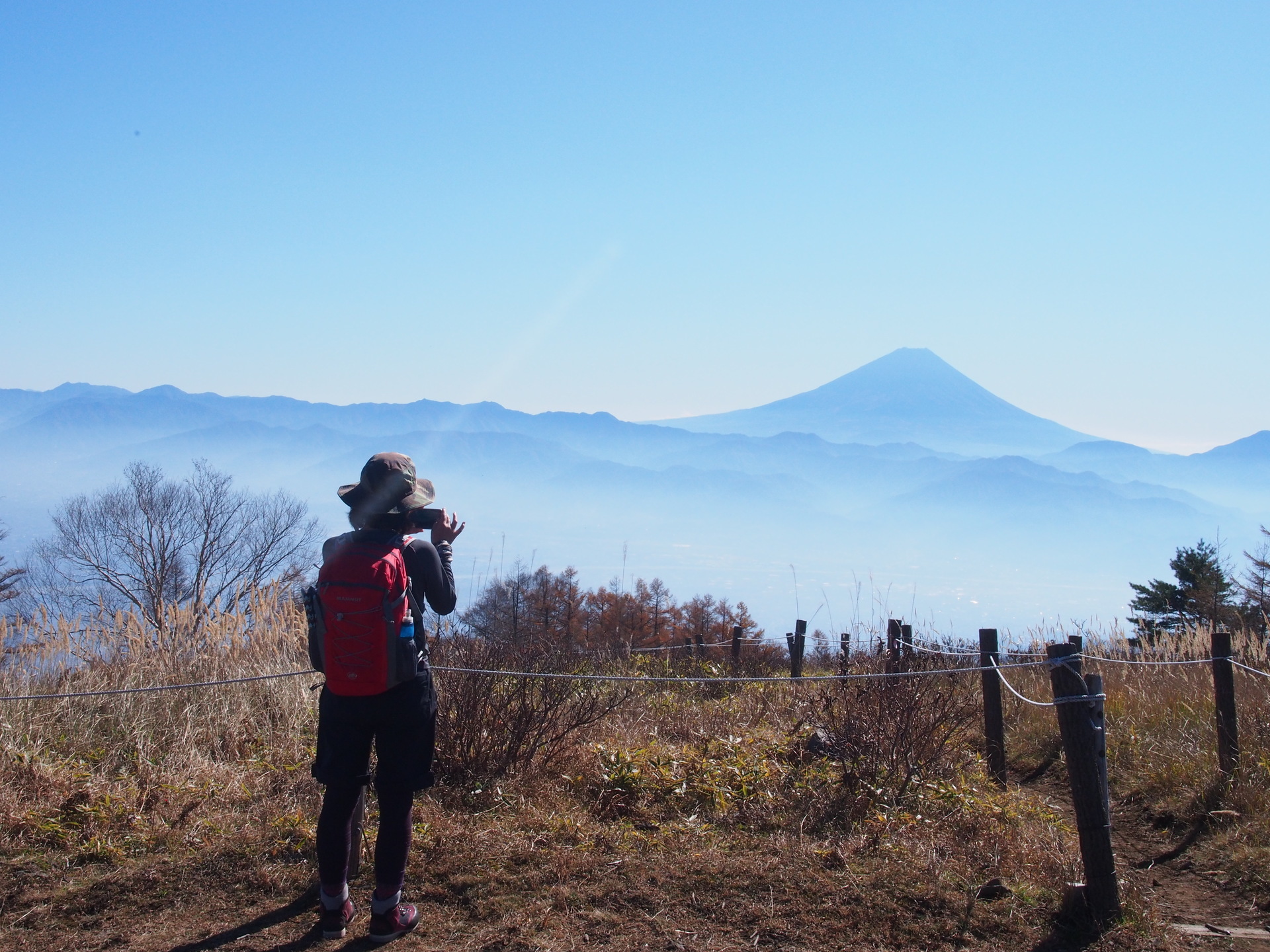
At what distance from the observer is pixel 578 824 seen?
395 cm

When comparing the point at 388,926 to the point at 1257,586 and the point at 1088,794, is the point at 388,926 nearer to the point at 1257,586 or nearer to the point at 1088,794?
the point at 1088,794

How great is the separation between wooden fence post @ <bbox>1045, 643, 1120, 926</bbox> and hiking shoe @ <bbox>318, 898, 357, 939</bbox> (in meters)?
2.71

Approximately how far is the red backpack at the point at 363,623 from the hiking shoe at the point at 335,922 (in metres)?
0.79

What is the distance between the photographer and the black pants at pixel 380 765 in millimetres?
2898

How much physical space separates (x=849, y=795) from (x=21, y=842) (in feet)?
12.9

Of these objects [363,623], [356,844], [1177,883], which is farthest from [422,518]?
[1177,883]

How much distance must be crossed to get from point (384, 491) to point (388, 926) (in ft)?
5.06

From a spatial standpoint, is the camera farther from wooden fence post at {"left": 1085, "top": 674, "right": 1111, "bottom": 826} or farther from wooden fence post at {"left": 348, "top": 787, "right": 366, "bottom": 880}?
wooden fence post at {"left": 1085, "top": 674, "right": 1111, "bottom": 826}

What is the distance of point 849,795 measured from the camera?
4.39 metres

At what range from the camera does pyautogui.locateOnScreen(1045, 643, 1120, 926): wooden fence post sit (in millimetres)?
3094

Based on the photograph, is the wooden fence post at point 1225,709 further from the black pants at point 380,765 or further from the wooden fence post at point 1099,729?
the black pants at point 380,765

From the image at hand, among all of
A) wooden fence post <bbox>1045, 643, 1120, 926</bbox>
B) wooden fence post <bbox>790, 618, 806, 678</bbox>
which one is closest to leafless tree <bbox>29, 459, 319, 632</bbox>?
wooden fence post <bbox>790, 618, 806, 678</bbox>

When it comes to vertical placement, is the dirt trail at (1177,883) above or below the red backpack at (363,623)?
below

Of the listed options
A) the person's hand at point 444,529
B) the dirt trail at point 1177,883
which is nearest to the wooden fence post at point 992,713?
the dirt trail at point 1177,883
